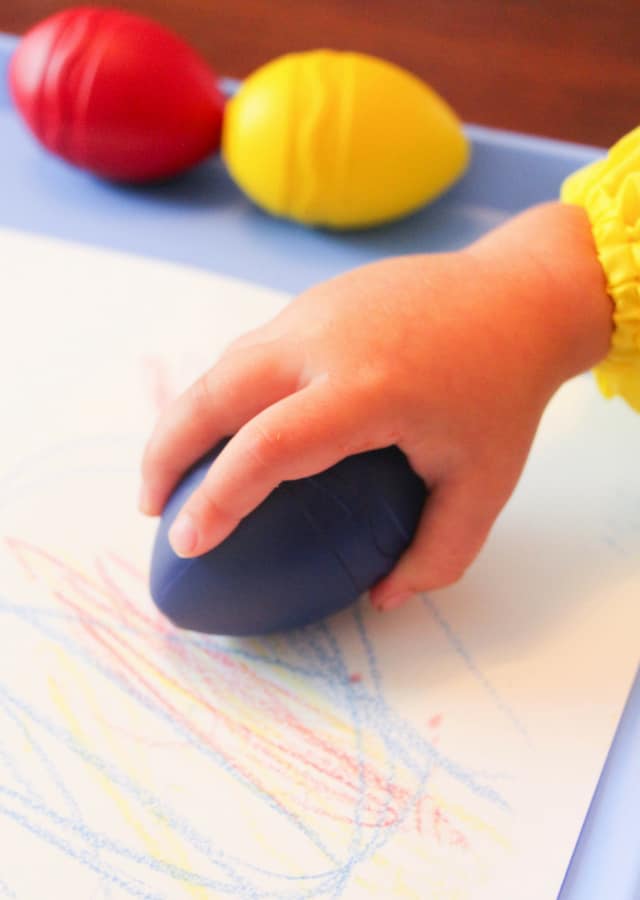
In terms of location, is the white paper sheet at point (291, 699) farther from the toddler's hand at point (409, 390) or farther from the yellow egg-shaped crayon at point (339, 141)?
the yellow egg-shaped crayon at point (339, 141)

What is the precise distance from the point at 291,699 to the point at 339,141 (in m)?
0.33

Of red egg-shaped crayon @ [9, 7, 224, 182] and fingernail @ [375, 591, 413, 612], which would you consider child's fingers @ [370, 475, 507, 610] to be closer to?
fingernail @ [375, 591, 413, 612]

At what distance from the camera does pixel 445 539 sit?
0.42 meters

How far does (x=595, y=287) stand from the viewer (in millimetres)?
445

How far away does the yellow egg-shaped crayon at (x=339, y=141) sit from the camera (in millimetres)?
596

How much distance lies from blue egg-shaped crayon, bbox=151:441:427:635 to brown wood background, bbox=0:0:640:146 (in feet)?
1.52

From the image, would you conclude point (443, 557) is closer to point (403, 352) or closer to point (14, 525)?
point (403, 352)

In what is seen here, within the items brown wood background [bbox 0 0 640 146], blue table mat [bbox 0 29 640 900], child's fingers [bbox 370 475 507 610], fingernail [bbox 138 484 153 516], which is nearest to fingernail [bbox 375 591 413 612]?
child's fingers [bbox 370 475 507 610]

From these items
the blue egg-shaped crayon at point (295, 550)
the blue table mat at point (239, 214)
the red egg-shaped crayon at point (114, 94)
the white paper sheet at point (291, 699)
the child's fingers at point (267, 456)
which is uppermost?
the red egg-shaped crayon at point (114, 94)

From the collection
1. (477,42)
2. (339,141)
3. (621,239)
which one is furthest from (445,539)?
(477,42)

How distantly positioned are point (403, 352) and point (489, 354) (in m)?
0.04

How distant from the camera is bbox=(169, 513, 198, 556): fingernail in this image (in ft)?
1.25

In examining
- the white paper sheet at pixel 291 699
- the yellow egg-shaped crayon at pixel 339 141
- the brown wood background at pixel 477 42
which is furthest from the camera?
the brown wood background at pixel 477 42

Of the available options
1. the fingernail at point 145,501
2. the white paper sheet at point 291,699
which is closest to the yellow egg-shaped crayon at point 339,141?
the white paper sheet at point 291,699
